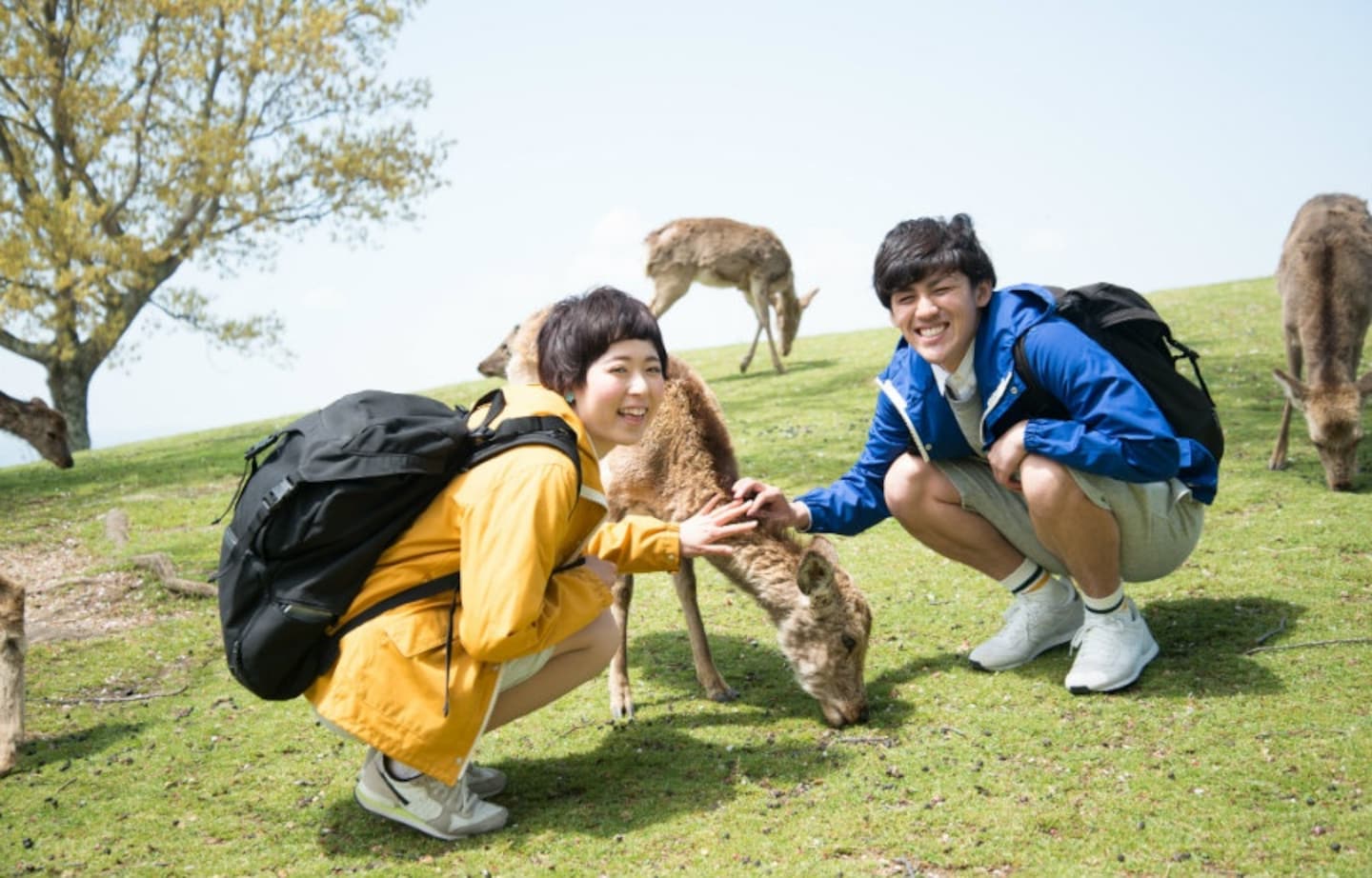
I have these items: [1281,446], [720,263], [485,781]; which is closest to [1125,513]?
[485,781]

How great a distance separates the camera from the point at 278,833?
4.20 m

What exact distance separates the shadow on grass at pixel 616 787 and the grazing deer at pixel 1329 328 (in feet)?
20.0

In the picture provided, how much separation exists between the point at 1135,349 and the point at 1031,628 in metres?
1.44

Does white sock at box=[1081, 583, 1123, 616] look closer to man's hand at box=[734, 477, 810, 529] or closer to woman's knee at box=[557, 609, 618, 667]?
man's hand at box=[734, 477, 810, 529]

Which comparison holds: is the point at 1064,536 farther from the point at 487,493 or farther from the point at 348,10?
the point at 348,10

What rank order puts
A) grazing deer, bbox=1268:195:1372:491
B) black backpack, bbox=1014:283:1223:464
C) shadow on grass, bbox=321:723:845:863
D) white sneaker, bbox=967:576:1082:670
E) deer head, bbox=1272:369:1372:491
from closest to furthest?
shadow on grass, bbox=321:723:845:863
black backpack, bbox=1014:283:1223:464
white sneaker, bbox=967:576:1082:670
deer head, bbox=1272:369:1372:491
grazing deer, bbox=1268:195:1372:491

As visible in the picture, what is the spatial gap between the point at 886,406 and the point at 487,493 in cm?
232

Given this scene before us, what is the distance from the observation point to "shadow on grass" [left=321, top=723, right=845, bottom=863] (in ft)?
13.3

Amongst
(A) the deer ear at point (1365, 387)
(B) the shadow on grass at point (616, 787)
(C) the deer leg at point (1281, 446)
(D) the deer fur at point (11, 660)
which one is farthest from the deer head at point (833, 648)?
(A) the deer ear at point (1365, 387)

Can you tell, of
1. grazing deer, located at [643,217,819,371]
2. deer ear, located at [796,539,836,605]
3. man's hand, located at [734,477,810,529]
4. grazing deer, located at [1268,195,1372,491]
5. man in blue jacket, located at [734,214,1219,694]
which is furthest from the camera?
grazing deer, located at [643,217,819,371]

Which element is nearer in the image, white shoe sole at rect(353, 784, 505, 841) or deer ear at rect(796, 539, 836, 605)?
white shoe sole at rect(353, 784, 505, 841)

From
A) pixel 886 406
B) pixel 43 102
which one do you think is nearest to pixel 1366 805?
pixel 886 406

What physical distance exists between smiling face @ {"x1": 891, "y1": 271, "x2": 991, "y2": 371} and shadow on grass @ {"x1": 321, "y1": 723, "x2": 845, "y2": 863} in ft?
5.73

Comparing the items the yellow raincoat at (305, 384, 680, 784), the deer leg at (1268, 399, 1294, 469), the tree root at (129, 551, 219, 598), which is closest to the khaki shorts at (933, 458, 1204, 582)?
the yellow raincoat at (305, 384, 680, 784)
